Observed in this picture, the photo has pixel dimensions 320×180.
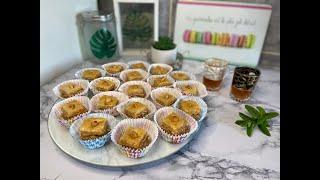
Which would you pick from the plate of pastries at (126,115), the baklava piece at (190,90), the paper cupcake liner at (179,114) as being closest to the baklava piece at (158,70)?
the plate of pastries at (126,115)

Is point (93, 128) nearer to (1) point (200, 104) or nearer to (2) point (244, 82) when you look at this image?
(1) point (200, 104)

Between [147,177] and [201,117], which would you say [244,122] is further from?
[147,177]

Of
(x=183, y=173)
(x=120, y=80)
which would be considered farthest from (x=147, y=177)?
(x=120, y=80)

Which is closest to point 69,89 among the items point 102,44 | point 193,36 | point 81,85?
point 81,85

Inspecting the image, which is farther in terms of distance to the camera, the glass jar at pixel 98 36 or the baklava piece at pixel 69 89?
the glass jar at pixel 98 36

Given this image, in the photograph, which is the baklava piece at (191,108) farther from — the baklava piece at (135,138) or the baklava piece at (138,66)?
the baklava piece at (138,66)
